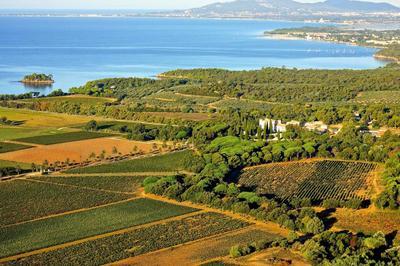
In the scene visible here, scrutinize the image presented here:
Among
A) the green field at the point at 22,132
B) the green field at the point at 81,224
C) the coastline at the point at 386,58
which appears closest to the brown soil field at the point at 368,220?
the green field at the point at 81,224

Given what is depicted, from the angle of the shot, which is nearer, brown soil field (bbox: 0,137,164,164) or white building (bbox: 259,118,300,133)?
brown soil field (bbox: 0,137,164,164)

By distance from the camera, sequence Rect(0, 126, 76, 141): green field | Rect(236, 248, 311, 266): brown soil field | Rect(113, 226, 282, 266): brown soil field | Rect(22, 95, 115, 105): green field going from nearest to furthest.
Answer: Rect(236, 248, 311, 266): brown soil field, Rect(113, 226, 282, 266): brown soil field, Rect(0, 126, 76, 141): green field, Rect(22, 95, 115, 105): green field

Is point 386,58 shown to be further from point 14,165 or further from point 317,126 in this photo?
point 14,165

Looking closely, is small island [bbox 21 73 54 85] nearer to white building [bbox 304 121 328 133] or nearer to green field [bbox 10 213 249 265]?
white building [bbox 304 121 328 133]

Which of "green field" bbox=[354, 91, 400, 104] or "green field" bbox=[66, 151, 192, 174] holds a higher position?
"green field" bbox=[66, 151, 192, 174]

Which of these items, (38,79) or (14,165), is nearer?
A: (14,165)

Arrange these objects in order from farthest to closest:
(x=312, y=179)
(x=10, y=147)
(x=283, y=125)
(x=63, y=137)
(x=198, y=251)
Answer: (x=283, y=125), (x=63, y=137), (x=10, y=147), (x=312, y=179), (x=198, y=251)

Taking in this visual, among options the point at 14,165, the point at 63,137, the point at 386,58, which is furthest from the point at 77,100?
the point at 386,58

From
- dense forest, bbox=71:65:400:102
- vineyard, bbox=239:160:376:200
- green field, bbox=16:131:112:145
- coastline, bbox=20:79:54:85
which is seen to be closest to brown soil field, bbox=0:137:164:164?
green field, bbox=16:131:112:145
